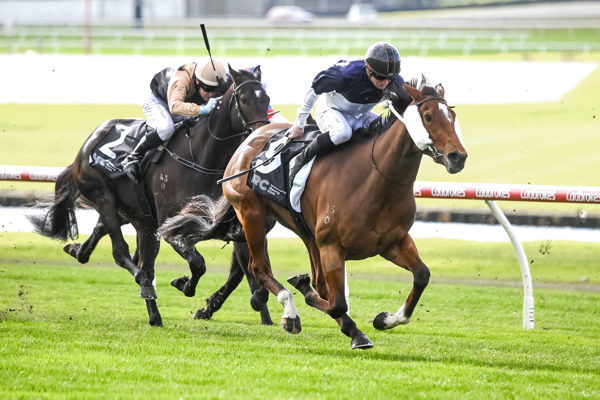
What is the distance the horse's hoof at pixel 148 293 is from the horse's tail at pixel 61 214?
4.71 ft

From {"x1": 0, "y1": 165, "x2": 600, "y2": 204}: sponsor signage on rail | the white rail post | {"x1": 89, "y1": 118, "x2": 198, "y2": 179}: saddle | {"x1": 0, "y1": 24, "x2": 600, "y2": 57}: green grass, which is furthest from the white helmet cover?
{"x1": 0, "y1": 24, "x2": 600, "y2": 57}: green grass

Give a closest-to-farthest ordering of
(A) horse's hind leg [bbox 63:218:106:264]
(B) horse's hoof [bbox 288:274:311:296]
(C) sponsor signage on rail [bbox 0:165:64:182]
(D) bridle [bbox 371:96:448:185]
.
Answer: (D) bridle [bbox 371:96:448:185]
(B) horse's hoof [bbox 288:274:311:296]
(A) horse's hind leg [bbox 63:218:106:264]
(C) sponsor signage on rail [bbox 0:165:64:182]

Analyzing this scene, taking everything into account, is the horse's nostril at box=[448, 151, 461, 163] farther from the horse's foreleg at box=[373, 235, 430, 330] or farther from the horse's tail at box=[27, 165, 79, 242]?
the horse's tail at box=[27, 165, 79, 242]

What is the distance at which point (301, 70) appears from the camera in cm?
2112

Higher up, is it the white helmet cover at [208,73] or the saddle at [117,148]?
the white helmet cover at [208,73]

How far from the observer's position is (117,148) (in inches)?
286

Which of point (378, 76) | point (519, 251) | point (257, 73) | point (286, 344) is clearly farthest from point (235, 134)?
point (519, 251)

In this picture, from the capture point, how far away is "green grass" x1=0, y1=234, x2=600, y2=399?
429 cm

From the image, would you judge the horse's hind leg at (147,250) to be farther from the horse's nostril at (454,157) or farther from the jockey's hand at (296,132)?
the horse's nostril at (454,157)

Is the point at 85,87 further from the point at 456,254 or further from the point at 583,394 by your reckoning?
the point at 583,394

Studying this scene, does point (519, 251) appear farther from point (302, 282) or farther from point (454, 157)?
point (454, 157)

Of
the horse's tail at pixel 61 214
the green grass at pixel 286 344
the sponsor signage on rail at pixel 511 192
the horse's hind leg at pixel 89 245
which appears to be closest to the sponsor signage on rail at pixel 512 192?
the sponsor signage on rail at pixel 511 192

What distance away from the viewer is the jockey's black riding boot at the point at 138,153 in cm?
696

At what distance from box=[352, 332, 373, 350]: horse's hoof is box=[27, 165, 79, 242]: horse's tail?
336cm
